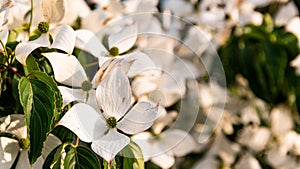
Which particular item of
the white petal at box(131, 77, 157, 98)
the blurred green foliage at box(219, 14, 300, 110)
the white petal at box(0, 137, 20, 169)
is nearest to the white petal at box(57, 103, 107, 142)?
the white petal at box(0, 137, 20, 169)

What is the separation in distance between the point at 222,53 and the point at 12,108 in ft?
2.20

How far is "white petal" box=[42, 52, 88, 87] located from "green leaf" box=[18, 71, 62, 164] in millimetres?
28

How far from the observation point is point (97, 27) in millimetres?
843

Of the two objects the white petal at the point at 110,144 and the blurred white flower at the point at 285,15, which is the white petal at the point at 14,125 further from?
the blurred white flower at the point at 285,15

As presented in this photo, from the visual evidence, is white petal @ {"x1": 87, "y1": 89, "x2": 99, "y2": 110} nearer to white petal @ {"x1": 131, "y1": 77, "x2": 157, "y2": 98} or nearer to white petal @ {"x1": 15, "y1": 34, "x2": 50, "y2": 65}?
white petal @ {"x1": 15, "y1": 34, "x2": 50, "y2": 65}

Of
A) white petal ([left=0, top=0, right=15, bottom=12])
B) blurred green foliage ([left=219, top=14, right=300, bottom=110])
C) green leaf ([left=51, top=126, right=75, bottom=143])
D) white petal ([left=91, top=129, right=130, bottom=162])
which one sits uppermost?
white petal ([left=0, top=0, right=15, bottom=12])

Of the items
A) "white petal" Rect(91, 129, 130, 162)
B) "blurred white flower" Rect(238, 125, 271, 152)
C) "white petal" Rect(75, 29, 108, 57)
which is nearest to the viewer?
"white petal" Rect(91, 129, 130, 162)

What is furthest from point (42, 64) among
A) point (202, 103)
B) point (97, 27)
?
point (202, 103)

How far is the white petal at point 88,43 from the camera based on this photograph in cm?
70

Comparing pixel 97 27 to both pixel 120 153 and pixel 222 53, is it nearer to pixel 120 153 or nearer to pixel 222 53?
pixel 120 153

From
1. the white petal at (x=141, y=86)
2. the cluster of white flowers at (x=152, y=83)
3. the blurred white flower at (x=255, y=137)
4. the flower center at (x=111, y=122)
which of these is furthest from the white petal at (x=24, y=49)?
the blurred white flower at (x=255, y=137)

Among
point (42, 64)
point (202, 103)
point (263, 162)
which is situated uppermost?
→ point (42, 64)

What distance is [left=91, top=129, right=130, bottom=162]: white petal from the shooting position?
1.89 ft

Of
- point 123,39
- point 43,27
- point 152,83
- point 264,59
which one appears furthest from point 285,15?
point 43,27
